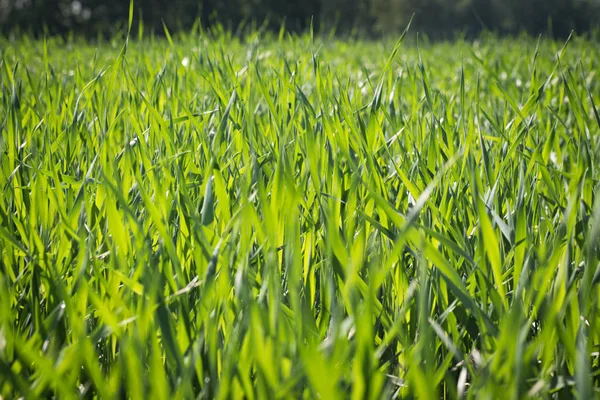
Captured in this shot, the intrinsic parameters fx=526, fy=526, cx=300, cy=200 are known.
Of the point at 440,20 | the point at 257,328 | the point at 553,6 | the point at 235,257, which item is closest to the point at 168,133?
the point at 235,257

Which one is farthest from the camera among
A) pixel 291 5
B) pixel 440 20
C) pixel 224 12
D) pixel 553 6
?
pixel 440 20

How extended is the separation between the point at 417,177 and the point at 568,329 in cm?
42

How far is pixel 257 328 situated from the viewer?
0.37 metres

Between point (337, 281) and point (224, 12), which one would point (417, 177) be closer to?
point (337, 281)

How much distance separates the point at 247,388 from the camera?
0.44 m

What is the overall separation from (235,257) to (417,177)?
1.27 feet

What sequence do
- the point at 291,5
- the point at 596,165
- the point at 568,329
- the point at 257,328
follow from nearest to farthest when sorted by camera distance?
the point at 257,328 < the point at 568,329 < the point at 596,165 < the point at 291,5

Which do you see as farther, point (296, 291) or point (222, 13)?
point (222, 13)

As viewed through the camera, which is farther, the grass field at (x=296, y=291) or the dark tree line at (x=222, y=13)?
the dark tree line at (x=222, y=13)

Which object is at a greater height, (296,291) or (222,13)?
(296,291)

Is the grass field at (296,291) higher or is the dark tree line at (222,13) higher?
the grass field at (296,291)

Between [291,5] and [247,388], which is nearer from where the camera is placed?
[247,388]

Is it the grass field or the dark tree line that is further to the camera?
the dark tree line

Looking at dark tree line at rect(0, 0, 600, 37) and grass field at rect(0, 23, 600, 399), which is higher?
grass field at rect(0, 23, 600, 399)
